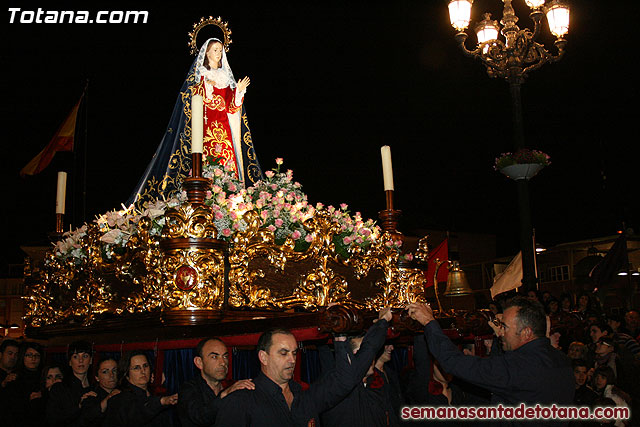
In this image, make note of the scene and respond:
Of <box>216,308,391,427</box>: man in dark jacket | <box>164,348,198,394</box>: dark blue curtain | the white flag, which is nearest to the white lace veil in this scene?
<box>164,348,198,394</box>: dark blue curtain

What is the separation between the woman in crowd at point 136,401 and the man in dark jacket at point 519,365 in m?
1.94

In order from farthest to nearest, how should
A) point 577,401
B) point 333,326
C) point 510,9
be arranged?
point 510,9
point 577,401
point 333,326

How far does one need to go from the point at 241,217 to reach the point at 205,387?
5.03 feet

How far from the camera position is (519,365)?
4.02 m

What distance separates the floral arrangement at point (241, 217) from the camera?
5660 mm

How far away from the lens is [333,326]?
3.63m

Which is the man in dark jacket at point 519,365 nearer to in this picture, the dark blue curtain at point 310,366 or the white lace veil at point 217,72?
the dark blue curtain at point 310,366

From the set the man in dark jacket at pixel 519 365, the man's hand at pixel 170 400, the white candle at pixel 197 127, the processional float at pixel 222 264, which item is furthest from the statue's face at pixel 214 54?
the man in dark jacket at pixel 519 365

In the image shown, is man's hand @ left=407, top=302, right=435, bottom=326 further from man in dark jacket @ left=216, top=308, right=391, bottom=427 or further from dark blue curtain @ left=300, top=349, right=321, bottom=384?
dark blue curtain @ left=300, top=349, right=321, bottom=384

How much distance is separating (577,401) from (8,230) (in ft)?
97.9

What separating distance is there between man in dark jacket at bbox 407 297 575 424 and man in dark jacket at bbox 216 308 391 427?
13.6 inches

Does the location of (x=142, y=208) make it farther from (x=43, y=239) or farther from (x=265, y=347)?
Result: (x=43, y=239)

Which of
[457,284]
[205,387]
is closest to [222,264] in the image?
[205,387]

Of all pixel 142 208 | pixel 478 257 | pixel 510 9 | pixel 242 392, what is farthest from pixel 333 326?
pixel 478 257
